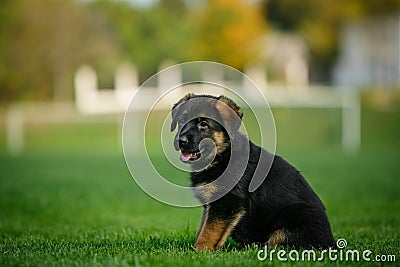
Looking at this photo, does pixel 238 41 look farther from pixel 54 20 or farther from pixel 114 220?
pixel 114 220

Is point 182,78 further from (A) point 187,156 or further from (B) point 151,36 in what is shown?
(A) point 187,156

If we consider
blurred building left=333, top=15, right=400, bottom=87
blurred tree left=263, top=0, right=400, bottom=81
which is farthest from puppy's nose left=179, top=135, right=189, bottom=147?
blurred tree left=263, top=0, right=400, bottom=81

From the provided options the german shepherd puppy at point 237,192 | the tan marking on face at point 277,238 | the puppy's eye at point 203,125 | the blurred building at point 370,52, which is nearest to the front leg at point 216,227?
the german shepherd puppy at point 237,192

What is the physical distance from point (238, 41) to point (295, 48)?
35.8 feet

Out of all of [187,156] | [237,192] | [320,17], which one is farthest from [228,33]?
Result: [237,192]

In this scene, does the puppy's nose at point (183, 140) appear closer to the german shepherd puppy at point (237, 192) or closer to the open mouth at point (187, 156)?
the german shepherd puppy at point (237, 192)

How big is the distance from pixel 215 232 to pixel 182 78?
24642 mm

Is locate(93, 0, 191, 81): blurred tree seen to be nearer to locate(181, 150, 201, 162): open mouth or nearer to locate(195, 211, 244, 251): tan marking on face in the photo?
locate(181, 150, 201, 162): open mouth

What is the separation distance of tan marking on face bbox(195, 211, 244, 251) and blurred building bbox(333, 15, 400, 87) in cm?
3617

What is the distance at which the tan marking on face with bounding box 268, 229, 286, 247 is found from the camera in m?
5.48

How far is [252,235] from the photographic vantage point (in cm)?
575

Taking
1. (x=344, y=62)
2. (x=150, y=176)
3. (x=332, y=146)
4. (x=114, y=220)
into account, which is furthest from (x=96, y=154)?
(x=344, y=62)

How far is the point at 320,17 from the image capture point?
43969 mm

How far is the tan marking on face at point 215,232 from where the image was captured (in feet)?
17.8
